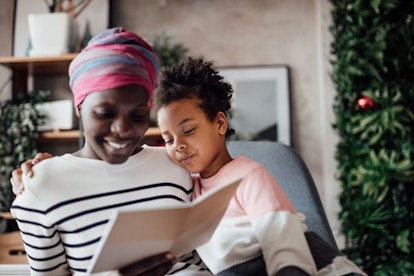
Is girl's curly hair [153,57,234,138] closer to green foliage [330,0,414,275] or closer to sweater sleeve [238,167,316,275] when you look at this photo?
sweater sleeve [238,167,316,275]

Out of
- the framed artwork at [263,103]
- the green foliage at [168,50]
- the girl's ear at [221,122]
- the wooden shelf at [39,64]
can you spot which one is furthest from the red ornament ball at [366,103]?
the girl's ear at [221,122]

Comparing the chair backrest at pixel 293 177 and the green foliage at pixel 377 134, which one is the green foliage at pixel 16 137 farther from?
the green foliage at pixel 377 134

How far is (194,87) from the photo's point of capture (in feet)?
4.11

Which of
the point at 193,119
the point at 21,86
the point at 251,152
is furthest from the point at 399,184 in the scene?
the point at 21,86

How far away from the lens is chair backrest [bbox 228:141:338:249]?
5.26ft

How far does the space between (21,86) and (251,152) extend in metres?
2.18

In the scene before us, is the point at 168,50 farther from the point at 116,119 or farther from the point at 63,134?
the point at 116,119

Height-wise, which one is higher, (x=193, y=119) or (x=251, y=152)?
(x=193, y=119)

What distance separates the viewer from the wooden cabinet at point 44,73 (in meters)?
3.08

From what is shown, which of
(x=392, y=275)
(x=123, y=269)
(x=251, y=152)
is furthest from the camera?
(x=392, y=275)

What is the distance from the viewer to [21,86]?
3.42m

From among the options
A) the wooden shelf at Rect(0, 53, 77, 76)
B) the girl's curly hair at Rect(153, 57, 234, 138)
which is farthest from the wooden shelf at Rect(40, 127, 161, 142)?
the girl's curly hair at Rect(153, 57, 234, 138)

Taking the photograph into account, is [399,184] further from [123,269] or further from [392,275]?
[123,269]

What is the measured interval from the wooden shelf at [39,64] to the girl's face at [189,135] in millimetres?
1995
